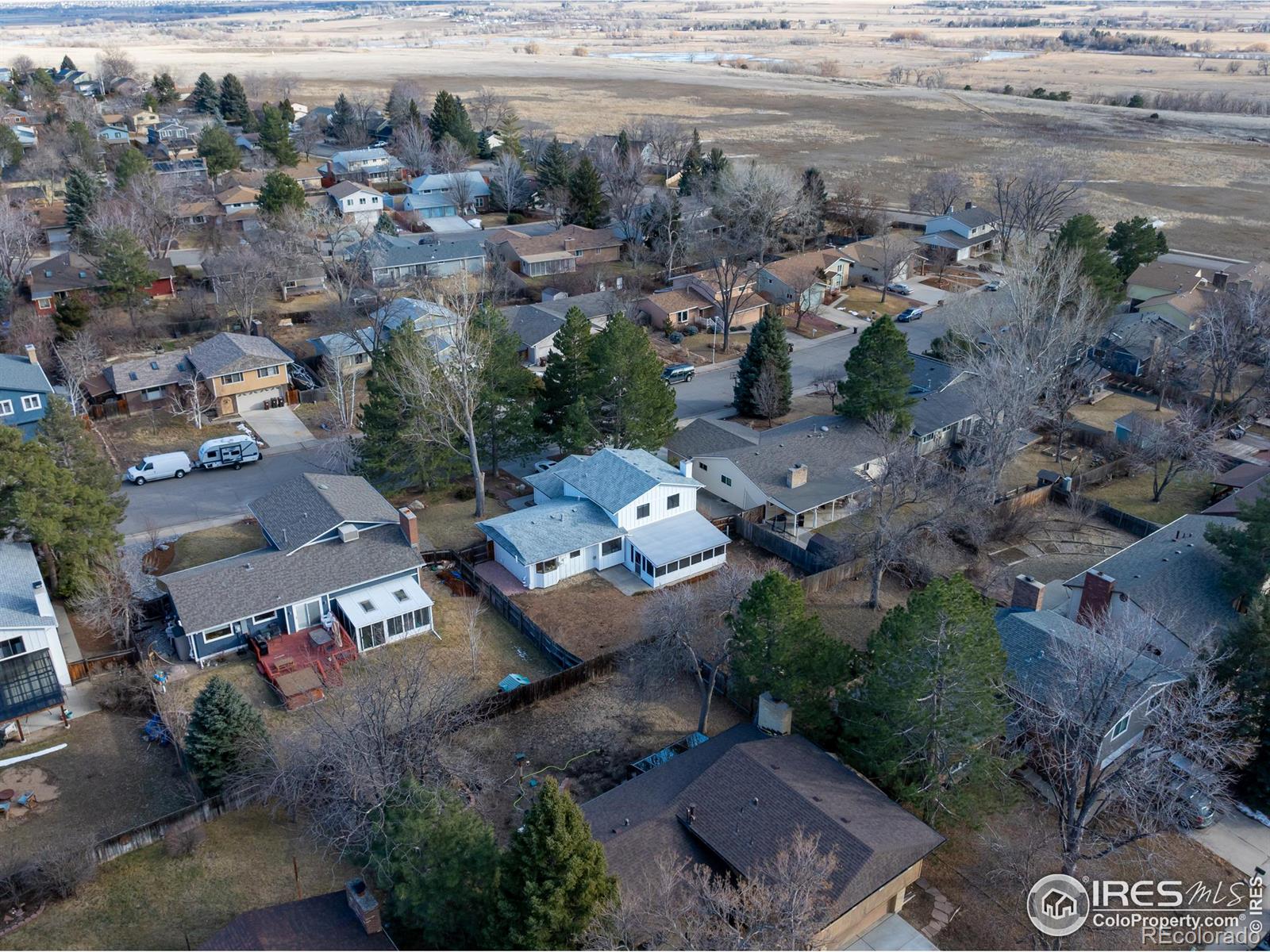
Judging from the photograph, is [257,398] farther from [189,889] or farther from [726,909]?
[726,909]

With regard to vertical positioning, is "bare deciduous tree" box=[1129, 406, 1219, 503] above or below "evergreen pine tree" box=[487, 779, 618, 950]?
below

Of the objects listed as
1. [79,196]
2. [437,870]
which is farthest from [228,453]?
[79,196]

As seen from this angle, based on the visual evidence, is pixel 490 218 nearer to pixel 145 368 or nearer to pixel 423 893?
pixel 145 368

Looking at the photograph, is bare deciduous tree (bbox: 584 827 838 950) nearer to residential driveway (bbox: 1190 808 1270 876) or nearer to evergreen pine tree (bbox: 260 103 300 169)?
residential driveway (bbox: 1190 808 1270 876)

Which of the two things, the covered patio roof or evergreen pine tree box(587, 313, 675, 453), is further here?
evergreen pine tree box(587, 313, 675, 453)

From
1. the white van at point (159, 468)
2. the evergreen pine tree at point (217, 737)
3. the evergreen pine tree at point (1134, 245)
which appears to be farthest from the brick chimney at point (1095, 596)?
the evergreen pine tree at point (1134, 245)

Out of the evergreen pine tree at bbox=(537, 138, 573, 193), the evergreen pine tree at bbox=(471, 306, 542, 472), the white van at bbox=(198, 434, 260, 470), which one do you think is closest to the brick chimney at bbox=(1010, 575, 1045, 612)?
the evergreen pine tree at bbox=(471, 306, 542, 472)

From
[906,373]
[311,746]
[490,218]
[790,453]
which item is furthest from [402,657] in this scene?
[490,218]
